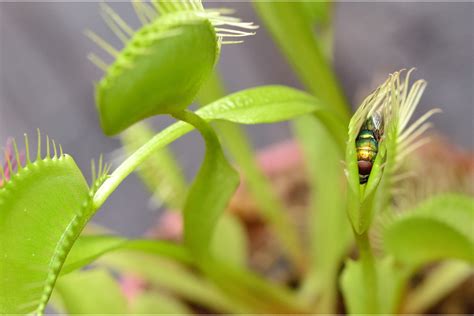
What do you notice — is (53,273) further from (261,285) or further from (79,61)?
(79,61)

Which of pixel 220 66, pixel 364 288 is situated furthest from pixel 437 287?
pixel 220 66

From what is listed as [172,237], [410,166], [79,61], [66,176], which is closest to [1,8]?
[79,61]

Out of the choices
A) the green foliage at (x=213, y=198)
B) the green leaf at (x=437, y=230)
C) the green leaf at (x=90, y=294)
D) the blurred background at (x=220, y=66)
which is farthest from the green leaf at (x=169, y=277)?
the blurred background at (x=220, y=66)

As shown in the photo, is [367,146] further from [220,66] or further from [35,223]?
[220,66]

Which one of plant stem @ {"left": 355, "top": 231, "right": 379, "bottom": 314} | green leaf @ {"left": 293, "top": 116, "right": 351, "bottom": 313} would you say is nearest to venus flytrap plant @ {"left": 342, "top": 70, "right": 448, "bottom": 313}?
plant stem @ {"left": 355, "top": 231, "right": 379, "bottom": 314}

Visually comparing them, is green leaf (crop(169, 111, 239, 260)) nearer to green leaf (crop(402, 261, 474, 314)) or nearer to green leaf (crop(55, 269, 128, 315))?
green leaf (crop(55, 269, 128, 315))

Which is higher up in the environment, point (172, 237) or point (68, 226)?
point (68, 226)
